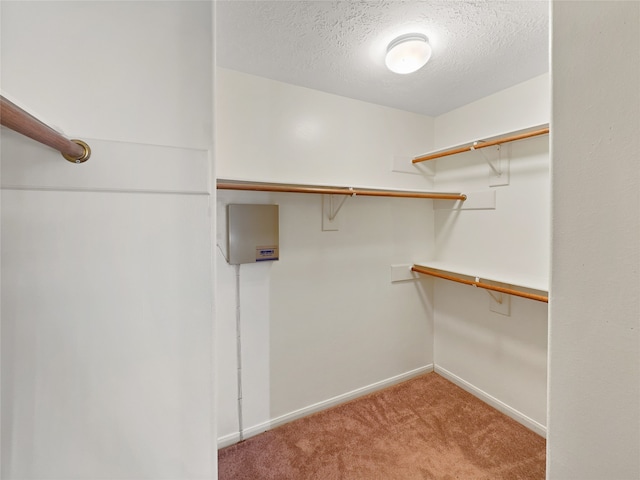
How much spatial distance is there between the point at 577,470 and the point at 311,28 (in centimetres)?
172

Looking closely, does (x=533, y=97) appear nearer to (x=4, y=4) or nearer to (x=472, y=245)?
(x=472, y=245)

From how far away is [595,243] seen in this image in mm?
475

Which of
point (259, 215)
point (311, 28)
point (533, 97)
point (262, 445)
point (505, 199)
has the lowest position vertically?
point (262, 445)

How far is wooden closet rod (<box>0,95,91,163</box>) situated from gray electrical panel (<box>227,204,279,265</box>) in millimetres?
972

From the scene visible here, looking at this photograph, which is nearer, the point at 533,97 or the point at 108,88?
the point at 108,88

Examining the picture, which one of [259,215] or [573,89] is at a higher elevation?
[573,89]

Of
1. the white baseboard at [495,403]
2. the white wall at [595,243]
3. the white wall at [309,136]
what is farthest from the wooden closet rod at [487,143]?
the white baseboard at [495,403]

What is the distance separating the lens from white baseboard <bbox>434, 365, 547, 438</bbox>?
172cm

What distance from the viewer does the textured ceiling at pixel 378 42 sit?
3.79ft

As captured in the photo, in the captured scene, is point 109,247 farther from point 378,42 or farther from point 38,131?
point 378,42

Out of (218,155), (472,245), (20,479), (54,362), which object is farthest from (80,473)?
(472,245)

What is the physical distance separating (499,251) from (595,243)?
64.7 inches

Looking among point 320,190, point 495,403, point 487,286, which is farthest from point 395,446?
point 320,190

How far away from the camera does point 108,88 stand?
2.14ft
